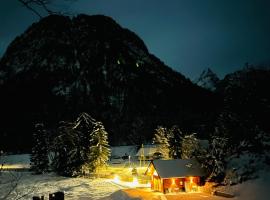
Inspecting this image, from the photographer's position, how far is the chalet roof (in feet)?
120

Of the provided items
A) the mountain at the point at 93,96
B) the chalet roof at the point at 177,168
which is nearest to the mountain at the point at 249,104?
the chalet roof at the point at 177,168

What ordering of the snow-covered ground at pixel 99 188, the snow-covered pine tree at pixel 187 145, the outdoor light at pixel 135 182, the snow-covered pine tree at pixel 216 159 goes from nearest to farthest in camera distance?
the snow-covered ground at pixel 99 188, the snow-covered pine tree at pixel 216 159, the outdoor light at pixel 135 182, the snow-covered pine tree at pixel 187 145

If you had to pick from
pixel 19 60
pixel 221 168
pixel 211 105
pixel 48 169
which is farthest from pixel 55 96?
pixel 221 168

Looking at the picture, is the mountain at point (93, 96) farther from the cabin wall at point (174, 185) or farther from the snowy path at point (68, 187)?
the cabin wall at point (174, 185)

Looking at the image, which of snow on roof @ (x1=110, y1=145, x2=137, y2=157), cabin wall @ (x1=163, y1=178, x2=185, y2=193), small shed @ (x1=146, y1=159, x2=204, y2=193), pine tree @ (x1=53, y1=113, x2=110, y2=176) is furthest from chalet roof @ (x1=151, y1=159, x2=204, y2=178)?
snow on roof @ (x1=110, y1=145, x2=137, y2=157)

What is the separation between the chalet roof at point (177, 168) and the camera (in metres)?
36.5

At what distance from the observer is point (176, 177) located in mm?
36125

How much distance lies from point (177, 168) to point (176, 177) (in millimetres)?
1543

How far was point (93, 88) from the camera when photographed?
171750 millimetres

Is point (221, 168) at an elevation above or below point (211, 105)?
below

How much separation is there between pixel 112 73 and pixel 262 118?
502 ft

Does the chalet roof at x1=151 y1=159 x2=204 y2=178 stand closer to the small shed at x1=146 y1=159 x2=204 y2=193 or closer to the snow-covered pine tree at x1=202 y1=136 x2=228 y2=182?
the small shed at x1=146 y1=159 x2=204 y2=193

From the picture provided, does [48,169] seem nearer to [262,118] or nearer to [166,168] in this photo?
[166,168]

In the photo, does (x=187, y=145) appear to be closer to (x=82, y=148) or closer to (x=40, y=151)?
(x=82, y=148)
